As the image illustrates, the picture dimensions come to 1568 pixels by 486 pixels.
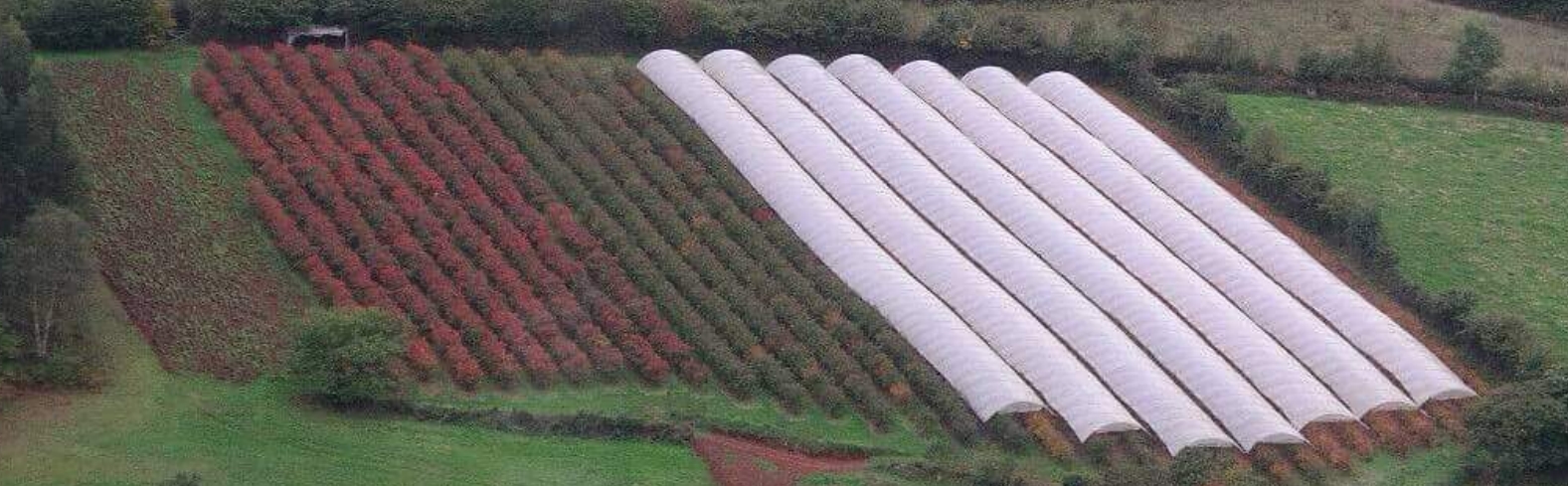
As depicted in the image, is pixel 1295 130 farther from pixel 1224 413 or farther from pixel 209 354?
pixel 209 354

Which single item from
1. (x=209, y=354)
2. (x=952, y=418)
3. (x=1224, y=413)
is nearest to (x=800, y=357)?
(x=952, y=418)

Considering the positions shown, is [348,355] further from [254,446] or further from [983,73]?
[983,73]

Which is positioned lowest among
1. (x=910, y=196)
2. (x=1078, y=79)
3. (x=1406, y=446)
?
(x=1406, y=446)

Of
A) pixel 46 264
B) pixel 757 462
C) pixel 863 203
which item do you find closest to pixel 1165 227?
pixel 863 203

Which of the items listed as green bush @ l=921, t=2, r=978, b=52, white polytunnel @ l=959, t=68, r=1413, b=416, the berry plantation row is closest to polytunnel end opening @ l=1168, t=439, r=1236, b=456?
white polytunnel @ l=959, t=68, r=1413, b=416

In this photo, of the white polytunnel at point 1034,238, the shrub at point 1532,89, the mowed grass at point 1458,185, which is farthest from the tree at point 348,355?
the shrub at point 1532,89

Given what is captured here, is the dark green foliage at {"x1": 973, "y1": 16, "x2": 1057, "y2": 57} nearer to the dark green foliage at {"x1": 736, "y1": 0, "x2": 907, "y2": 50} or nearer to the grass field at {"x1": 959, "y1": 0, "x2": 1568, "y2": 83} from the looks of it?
the grass field at {"x1": 959, "y1": 0, "x2": 1568, "y2": 83}
